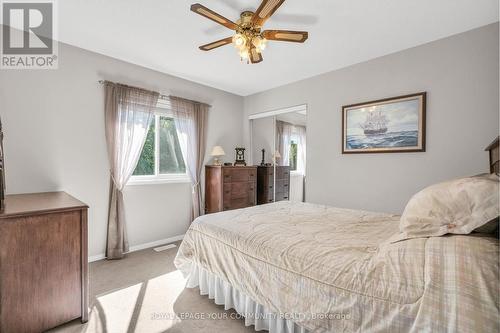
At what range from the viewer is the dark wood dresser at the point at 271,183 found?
4.18 metres

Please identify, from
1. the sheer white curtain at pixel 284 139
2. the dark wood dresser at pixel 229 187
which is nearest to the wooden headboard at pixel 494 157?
the sheer white curtain at pixel 284 139

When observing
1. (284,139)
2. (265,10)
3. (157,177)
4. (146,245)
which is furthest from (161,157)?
(265,10)

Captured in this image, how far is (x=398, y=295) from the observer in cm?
102

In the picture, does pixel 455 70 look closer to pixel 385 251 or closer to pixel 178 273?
pixel 385 251

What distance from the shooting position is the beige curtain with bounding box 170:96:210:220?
369 cm

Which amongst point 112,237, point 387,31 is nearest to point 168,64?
point 112,237

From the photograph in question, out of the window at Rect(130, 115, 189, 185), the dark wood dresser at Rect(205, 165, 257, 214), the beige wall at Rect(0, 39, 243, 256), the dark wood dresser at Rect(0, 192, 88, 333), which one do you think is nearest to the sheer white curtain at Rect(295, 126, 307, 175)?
the dark wood dresser at Rect(205, 165, 257, 214)

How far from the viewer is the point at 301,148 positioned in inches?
152

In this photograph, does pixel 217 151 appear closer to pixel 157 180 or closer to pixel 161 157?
pixel 161 157

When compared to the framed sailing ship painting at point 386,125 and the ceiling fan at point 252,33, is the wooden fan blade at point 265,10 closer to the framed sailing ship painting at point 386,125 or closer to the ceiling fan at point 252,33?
the ceiling fan at point 252,33

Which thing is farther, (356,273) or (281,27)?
(281,27)

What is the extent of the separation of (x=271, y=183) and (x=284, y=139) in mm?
869

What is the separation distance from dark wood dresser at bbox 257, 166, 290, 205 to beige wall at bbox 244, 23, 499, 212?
1.91 ft

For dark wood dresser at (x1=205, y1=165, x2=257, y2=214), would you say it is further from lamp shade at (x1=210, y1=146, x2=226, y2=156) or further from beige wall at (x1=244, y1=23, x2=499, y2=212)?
beige wall at (x1=244, y1=23, x2=499, y2=212)
